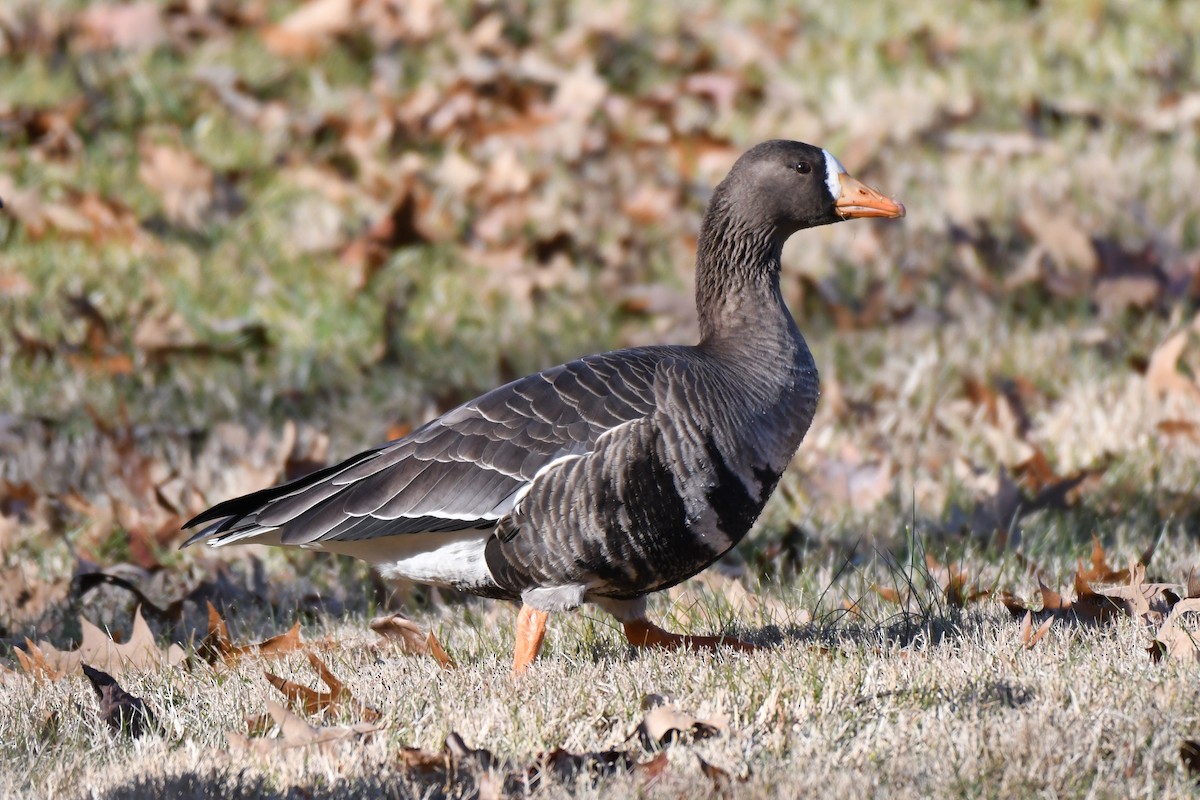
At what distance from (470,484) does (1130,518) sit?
2.57 metres

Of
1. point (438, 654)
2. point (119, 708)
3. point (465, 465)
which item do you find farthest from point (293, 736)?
point (465, 465)

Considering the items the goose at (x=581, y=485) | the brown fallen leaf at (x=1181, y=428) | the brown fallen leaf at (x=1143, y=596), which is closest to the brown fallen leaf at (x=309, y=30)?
the goose at (x=581, y=485)

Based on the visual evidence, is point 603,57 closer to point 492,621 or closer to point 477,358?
point 477,358

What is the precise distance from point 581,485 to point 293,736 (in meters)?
1.06

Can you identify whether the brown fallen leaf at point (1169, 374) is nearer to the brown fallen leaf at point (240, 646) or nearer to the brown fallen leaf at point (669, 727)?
the brown fallen leaf at point (669, 727)

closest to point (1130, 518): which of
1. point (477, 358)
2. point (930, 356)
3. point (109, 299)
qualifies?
point (930, 356)

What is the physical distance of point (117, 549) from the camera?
219 inches

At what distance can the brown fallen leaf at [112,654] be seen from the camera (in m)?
4.28

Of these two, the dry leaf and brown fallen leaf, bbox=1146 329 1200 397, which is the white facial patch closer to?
brown fallen leaf, bbox=1146 329 1200 397

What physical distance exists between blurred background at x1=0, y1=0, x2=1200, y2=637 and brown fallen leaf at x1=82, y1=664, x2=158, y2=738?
1.24 meters

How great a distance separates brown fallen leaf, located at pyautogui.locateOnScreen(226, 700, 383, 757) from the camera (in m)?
3.43

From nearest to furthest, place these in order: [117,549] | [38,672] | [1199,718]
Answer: [1199,718] < [38,672] < [117,549]

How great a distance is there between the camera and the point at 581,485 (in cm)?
409

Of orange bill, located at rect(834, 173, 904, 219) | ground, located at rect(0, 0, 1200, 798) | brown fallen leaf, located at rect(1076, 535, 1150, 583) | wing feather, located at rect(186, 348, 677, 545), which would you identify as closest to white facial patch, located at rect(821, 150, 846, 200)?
orange bill, located at rect(834, 173, 904, 219)
